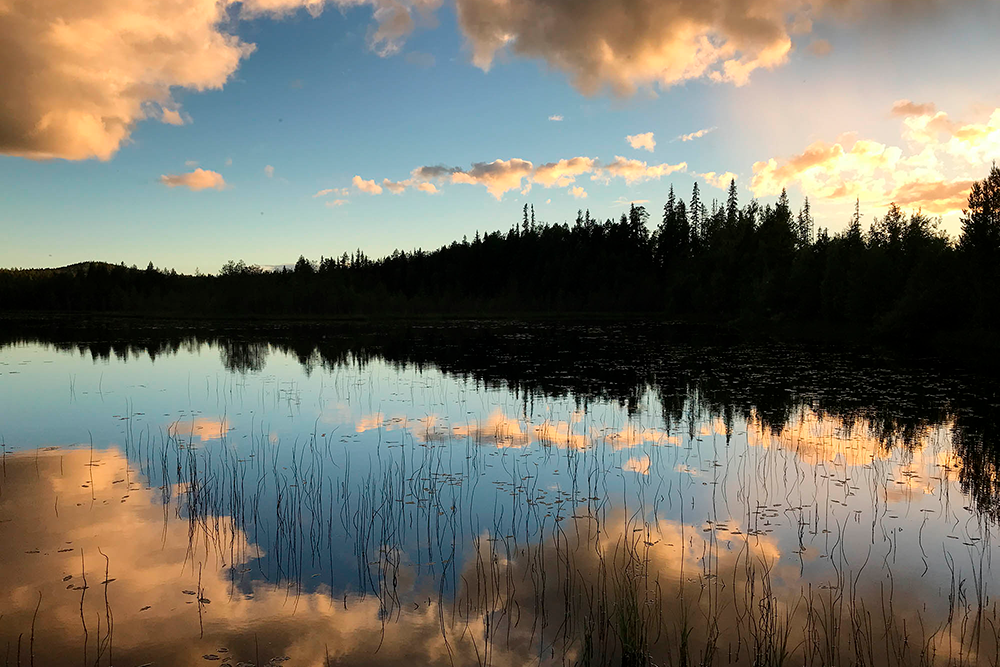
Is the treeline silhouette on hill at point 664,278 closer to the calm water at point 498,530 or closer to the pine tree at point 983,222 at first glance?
the pine tree at point 983,222

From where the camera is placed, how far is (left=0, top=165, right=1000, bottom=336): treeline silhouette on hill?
4775 cm

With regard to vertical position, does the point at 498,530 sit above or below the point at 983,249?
below

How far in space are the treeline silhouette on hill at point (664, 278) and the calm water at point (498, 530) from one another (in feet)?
98.7

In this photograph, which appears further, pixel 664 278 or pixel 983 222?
pixel 664 278

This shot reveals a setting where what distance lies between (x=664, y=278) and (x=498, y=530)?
128733mm

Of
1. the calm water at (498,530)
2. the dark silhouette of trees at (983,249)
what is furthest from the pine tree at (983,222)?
the calm water at (498,530)

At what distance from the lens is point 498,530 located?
401 inches

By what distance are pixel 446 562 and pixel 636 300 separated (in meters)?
118

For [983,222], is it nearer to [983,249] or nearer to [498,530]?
[983,249]

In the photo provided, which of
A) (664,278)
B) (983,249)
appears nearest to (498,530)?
(983,249)

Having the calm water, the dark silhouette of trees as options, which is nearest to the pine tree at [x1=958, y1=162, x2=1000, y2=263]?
the dark silhouette of trees

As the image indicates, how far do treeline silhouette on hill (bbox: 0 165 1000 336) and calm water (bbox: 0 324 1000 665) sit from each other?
98.7ft

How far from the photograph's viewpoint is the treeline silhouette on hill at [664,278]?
47.8m

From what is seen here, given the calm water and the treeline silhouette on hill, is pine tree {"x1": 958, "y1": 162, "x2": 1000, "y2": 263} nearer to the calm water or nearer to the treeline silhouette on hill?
the treeline silhouette on hill
